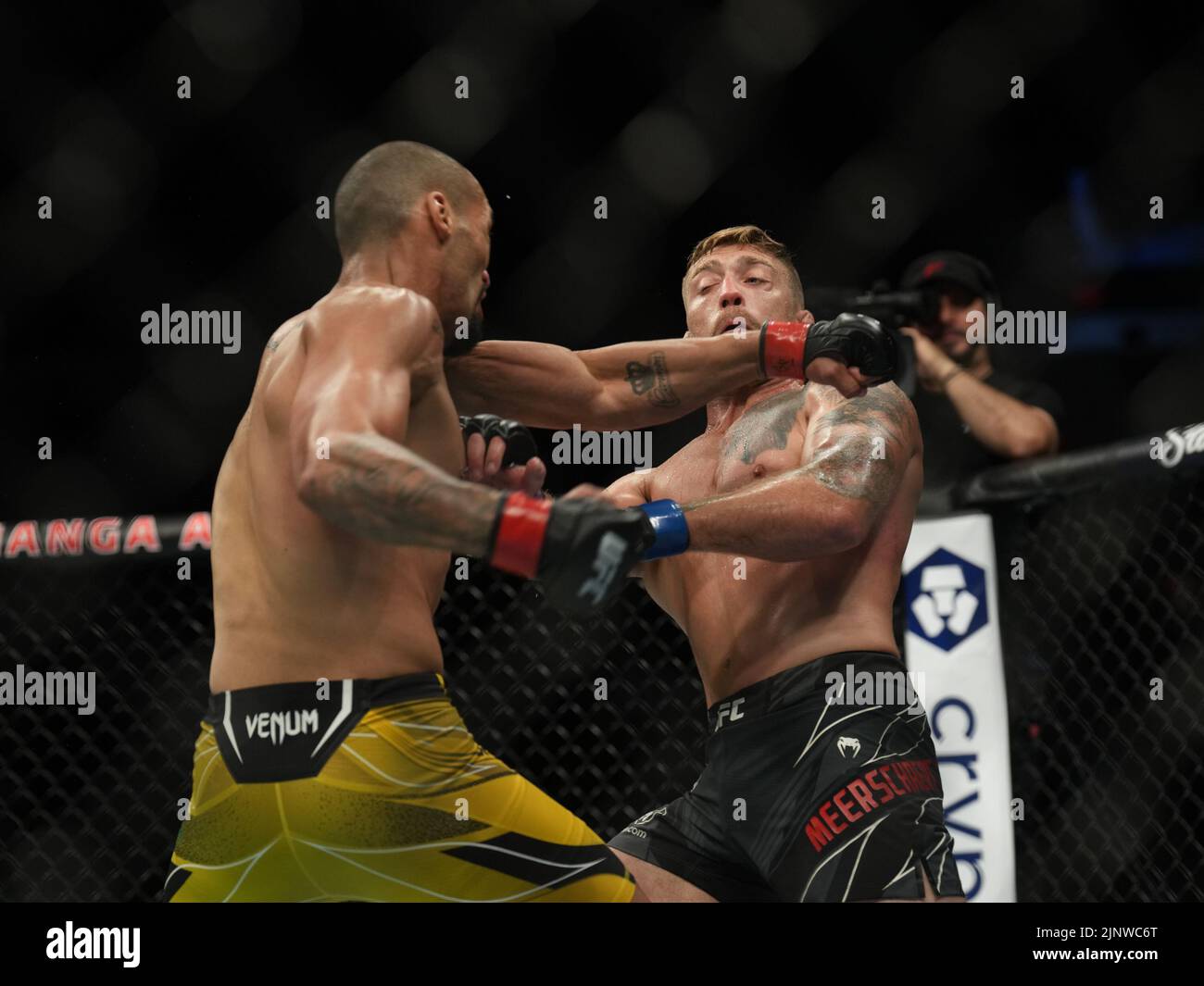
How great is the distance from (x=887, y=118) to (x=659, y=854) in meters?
2.83

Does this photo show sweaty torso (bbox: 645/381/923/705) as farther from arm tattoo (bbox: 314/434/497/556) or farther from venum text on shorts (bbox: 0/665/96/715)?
venum text on shorts (bbox: 0/665/96/715)

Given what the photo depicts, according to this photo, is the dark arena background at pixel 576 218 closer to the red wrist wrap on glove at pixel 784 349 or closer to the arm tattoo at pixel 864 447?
the red wrist wrap on glove at pixel 784 349

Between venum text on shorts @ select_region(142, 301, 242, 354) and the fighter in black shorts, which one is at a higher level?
venum text on shorts @ select_region(142, 301, 242, 354)

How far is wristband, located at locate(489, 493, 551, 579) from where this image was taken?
1354mm

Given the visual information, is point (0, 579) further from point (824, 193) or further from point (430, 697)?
point (824, 193)

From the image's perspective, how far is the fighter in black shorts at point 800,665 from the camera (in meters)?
1.80

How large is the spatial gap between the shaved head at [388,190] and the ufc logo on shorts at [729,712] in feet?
2.91

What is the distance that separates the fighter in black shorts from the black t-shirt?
605mm

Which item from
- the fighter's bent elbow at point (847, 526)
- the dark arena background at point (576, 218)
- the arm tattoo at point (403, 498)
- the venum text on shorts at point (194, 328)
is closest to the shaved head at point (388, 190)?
the arm tattoo at point (403, 498)

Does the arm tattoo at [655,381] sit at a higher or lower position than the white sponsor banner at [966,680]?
higher

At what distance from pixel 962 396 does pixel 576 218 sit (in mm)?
1566

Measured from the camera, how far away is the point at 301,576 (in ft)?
5.00

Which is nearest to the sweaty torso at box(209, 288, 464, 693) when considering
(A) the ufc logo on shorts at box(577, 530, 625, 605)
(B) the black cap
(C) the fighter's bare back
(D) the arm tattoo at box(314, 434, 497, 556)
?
(D) the arm tattoo at box(314, 434, 497, 556)
